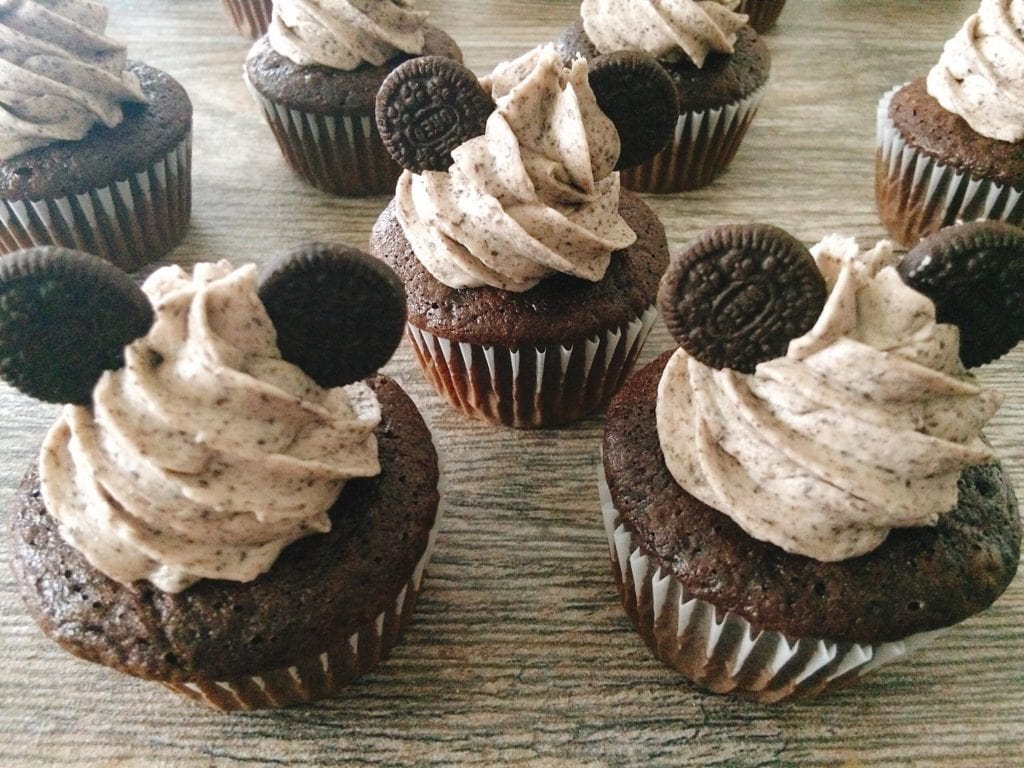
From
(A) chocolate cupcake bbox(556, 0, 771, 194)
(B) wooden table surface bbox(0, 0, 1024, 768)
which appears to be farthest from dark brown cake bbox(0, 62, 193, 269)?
(A) chocolate cupcake bbox(556, 0, 771, 194)

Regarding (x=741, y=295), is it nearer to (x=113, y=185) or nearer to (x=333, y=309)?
(x=333, y=309)

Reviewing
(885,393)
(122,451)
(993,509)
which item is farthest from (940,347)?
(122,451)

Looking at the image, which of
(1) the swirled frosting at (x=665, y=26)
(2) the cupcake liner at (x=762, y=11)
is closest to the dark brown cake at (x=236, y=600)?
(1) the swirled frosting at (x=665, y=26)

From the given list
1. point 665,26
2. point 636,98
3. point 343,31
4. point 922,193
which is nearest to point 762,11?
point 665,26

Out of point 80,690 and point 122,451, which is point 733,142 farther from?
point 80,690

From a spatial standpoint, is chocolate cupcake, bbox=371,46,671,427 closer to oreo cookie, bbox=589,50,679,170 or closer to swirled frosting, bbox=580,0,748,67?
oreo cookie, bbox=589,50,679,170

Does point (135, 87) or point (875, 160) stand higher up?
point (135, 87)

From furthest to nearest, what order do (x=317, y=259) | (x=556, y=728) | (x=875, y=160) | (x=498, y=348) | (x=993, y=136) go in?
(x=875, y=160) < (x=993, y=136) < (x=498, y=348) < (x=556, y=728) < (x=317, y=259)
